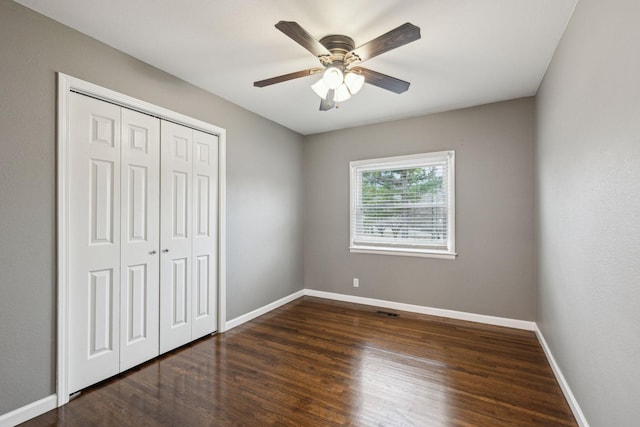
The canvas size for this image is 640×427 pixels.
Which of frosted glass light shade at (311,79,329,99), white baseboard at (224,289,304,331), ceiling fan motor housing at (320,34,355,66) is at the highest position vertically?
ceiling fan motor housing at (320,34,355,66)

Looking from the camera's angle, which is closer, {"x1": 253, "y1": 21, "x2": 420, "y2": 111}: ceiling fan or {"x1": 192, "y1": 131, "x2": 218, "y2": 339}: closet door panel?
{"x1": 253, "y1": 21, "x2": 420, "y2": 111}: ceiling fan

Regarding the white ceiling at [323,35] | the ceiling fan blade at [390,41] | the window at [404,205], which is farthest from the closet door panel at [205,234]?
the window at [404,205]

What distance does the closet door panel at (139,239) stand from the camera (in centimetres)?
242

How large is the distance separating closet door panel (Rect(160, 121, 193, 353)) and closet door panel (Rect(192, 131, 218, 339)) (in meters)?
0.07

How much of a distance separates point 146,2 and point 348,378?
9.78 feet

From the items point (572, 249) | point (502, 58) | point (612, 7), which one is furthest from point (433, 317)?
point (612, 7)

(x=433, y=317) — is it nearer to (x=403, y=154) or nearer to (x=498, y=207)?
(x=498, y=207)

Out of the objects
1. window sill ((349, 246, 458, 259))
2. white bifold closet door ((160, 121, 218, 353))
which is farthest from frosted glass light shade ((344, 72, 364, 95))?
window sill ((349, 246, 458, 259))

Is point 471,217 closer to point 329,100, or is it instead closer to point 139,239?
point 329,100

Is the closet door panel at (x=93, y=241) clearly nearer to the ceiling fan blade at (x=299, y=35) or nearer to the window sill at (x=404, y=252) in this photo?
the ceiling fan blade at (x=299, y=35)

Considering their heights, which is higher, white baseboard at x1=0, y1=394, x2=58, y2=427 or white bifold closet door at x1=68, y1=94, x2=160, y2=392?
white bifold closet door at x1=68, y1=94, x2=160, y2=392

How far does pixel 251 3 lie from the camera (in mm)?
1835

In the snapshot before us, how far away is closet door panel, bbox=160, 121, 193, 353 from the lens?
107 inches

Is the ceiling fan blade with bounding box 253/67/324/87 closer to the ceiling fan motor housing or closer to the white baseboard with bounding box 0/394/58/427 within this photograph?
the ceiling fan motor housing
